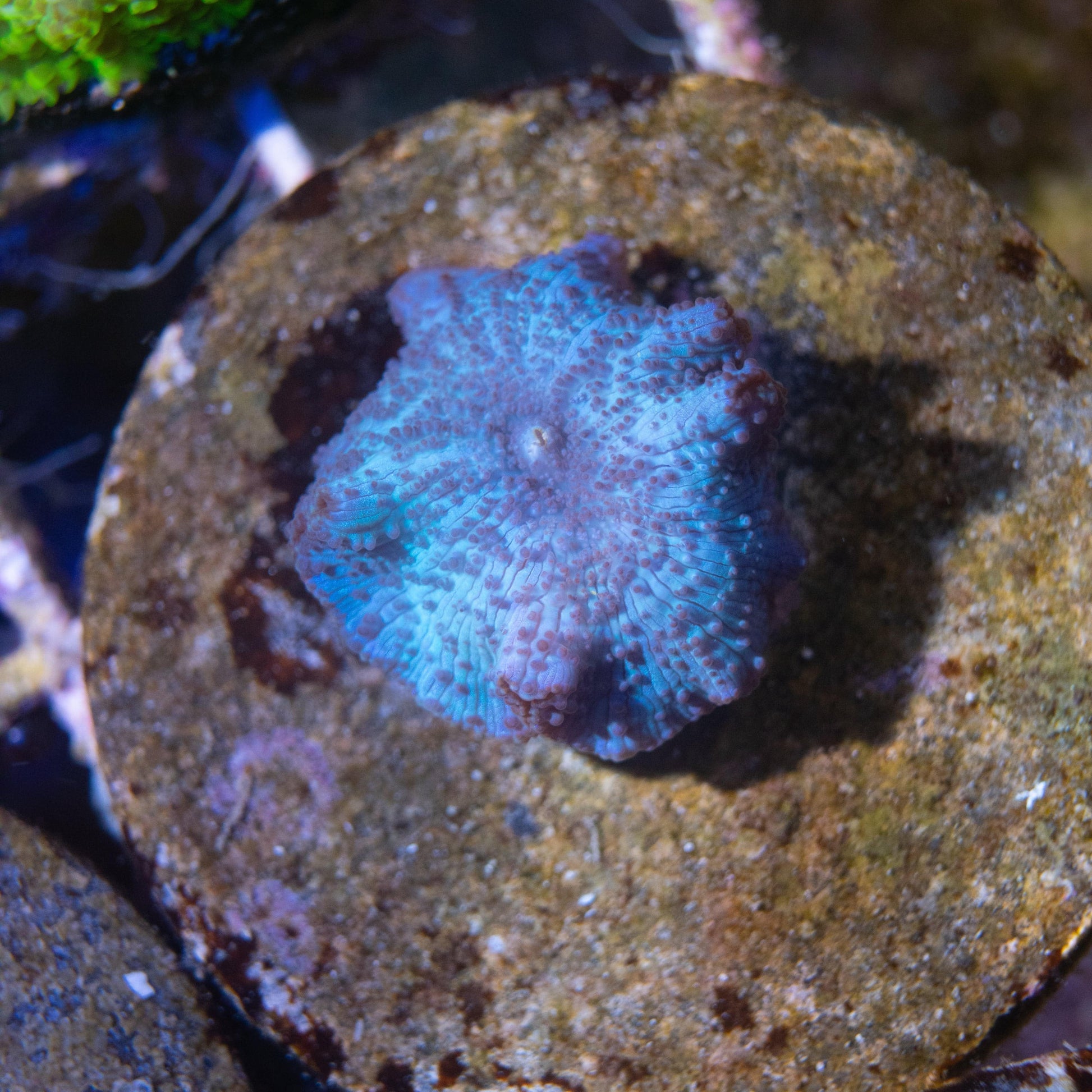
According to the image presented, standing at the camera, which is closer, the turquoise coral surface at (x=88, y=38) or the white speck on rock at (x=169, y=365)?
the turquoise coral surface at (x=88, y=38)

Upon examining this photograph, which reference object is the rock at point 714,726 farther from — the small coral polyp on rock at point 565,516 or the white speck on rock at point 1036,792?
the small coral polyp on rock at point 565,516

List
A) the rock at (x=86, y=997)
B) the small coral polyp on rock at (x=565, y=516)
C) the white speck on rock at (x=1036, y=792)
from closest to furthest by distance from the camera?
the small coral polyp on rock at (x=565, y=516) → the white speck on rock at (x=1036, y=792) → the rock at (x=86, y=997)

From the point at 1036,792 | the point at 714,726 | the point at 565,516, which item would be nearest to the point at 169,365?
A: the point at 565,516

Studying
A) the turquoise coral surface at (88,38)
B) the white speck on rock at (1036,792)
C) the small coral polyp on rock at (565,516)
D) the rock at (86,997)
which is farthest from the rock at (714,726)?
the turquoise coral surface at (88,38)

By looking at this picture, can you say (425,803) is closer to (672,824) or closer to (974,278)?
(672,824)

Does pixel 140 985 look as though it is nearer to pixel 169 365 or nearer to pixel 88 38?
pixel 169 365

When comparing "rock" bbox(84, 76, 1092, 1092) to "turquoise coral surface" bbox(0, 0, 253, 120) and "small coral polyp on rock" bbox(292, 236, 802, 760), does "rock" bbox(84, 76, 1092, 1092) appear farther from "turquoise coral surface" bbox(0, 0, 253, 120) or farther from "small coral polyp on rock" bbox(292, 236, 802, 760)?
"turquoise coral surface" bbox(0, 0, 253, 120)

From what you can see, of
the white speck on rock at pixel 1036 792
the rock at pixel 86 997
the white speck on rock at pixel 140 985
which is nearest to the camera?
the white speck on rock at pixel 1036 792

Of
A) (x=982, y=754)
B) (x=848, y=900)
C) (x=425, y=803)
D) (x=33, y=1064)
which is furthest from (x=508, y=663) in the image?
(x=33, y=1064)

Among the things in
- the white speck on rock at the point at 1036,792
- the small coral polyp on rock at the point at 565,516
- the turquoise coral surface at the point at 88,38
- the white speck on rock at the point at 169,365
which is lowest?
the white speck on rock at the point at 1036,792
